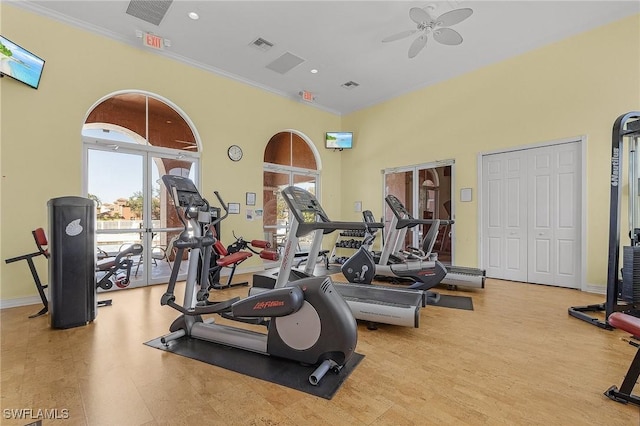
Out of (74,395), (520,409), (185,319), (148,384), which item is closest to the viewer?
(520,409)

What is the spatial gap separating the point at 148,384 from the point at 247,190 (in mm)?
4586

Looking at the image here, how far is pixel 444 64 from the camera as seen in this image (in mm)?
5625

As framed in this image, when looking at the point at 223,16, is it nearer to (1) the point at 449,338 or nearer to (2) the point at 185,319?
(2) the point at 185,319

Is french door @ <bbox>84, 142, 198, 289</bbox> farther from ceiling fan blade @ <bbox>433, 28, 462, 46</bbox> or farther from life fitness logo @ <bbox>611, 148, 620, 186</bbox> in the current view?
life fitness logo @ <bbox>611, 148, 620, 186</bbox>

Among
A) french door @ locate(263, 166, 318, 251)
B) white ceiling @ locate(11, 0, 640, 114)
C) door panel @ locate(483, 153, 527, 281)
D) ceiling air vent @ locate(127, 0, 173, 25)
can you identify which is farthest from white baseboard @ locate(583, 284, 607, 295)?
ceiling air vent @ locate(127, 0, 173, 25)

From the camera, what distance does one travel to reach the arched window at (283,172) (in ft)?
22.4

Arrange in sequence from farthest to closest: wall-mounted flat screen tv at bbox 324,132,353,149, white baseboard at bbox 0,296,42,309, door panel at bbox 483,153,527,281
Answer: wall-mounted flat screen tv at bbox 324,132,353,149 < door panel at bbox 483,153,527,281 < white baseboard at bbox 0,296,42,309

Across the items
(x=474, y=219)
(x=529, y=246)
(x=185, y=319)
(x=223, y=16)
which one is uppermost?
(x=223, y=16)

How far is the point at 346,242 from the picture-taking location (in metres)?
7.43

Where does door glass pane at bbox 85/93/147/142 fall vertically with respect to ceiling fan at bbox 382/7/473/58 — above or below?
below

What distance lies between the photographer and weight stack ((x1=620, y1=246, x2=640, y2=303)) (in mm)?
3052

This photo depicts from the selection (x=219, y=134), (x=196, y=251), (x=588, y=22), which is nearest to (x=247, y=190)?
(x=219, y=134)

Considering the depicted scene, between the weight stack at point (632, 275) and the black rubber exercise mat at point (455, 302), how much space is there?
5.10 ft

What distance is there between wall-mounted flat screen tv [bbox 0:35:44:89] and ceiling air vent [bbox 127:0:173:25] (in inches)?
54.7
